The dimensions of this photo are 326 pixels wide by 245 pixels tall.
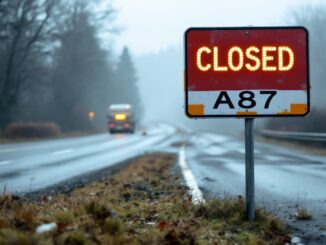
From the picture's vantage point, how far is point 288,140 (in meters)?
29.7

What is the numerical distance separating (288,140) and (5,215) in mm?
26071

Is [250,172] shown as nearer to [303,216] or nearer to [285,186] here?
[303,216]

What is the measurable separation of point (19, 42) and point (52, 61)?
56.3 ft

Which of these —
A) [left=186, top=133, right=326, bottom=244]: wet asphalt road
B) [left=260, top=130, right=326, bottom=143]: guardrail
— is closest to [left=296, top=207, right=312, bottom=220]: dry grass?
[left=186, top=133, right=326, bottom=244]: wet asphalt road

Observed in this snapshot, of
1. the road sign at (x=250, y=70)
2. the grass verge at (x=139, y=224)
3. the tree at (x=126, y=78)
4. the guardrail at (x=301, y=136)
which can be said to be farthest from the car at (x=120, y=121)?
the tree at (x=126, y=78)

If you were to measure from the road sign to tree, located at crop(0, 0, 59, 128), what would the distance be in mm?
34573

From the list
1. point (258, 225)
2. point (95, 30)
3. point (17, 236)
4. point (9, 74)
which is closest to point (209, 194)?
point (258, 225)

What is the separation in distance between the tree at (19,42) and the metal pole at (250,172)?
114 ft

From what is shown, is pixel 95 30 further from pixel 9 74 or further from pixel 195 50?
pixel 195 50

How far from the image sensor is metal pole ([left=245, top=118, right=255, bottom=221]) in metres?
5.88

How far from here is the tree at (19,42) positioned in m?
39.4

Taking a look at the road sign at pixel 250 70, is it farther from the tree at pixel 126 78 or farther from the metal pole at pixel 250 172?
the tree at pixel 126 78

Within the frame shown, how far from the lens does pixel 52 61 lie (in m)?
59.2

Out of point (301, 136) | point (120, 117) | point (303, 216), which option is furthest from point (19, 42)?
point (303, 216)
